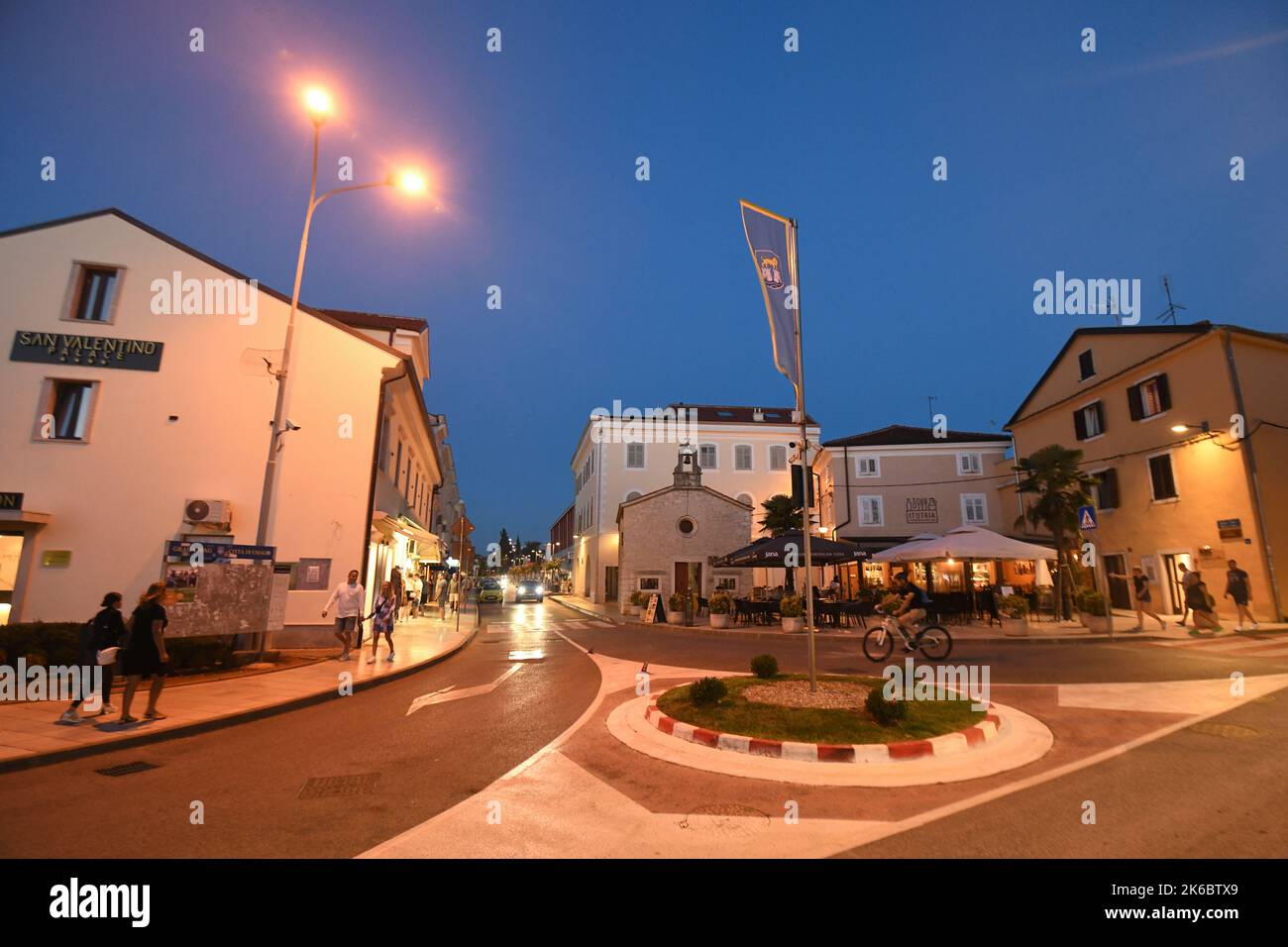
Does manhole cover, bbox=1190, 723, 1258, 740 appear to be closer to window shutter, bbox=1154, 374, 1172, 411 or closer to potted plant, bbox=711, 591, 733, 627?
potted plant, bbox=711, 591, 733, 627

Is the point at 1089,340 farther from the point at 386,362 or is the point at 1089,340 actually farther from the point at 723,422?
the point at 386,362

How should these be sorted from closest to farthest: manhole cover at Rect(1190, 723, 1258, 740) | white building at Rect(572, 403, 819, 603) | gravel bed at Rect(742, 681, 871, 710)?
manhole cover at Rect(1190, 723, 1258, 740) → gravel bed at Rect(742, 681, 871, 710) → white building at Rect(572, 403, 819, 603)

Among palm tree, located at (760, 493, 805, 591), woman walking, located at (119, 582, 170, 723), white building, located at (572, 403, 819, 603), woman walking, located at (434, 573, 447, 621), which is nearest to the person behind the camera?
woman walking, located at (119, 582, 170, 723)

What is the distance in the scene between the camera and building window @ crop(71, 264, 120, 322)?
1516 cm

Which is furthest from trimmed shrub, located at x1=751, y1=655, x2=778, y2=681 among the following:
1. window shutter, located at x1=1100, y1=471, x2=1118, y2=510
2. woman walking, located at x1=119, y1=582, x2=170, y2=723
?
window shutter, located at x1=1100, y1=471, x2=1118, y2=510

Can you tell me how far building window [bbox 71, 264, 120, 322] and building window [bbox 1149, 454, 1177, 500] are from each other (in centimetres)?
3527

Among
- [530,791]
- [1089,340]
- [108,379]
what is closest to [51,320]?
[108,379]

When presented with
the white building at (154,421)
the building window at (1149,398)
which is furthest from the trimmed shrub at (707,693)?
the building window at (1149,398)

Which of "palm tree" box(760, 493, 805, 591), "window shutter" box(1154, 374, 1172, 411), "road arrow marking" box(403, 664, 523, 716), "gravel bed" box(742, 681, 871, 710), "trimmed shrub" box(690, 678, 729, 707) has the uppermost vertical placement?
"window shutter" box(1154, 374, 1172, 411)

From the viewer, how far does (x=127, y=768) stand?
19.7ft

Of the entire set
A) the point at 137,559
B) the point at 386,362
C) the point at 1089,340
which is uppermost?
the point at 1089,340

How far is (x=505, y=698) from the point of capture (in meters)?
9.32
